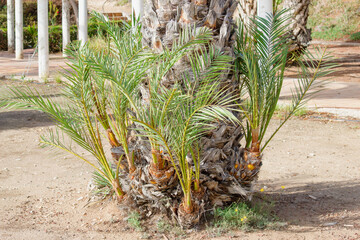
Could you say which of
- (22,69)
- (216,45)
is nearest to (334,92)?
(216,45)

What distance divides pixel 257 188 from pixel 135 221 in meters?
1.41

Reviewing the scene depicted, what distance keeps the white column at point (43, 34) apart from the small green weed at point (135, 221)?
7434 millimetres

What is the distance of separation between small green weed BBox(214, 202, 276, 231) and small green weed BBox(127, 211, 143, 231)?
563 mm

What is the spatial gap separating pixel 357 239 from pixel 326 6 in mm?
23354

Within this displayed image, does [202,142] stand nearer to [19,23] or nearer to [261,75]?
[261,75]

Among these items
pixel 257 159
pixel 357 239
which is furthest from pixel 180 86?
pixel 357 239

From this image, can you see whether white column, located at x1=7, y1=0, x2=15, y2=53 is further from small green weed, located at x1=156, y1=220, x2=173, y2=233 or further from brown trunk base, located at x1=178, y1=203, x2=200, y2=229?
brown trunk base, located at x1=178, y1=203, x2=200, y2=229

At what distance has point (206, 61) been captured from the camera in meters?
3.04

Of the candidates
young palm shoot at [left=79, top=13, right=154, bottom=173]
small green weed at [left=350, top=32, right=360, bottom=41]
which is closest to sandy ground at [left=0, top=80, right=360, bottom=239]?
young palm shoot at [left=79, top=13, right=154, bottom=173]

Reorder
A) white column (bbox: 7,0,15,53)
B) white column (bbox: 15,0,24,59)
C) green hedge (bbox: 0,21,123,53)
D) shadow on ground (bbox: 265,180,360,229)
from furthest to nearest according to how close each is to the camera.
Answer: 1. green hedge (bbox: 0,21,123,53)
2. white column (bbox: 7,0,15,53)
3. white column (bbox: 15,0,24,59)
4. shadow on ground (bbox: 265,180,360,229)

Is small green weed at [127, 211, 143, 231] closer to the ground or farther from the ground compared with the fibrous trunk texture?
closer to the ground

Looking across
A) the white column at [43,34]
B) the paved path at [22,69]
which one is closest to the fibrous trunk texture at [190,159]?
the paved path at [22,69]

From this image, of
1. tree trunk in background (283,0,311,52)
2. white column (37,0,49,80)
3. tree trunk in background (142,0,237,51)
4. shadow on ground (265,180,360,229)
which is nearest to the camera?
tree trunk in background (142,0,237,51)

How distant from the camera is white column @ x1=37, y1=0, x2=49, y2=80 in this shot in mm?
9836
